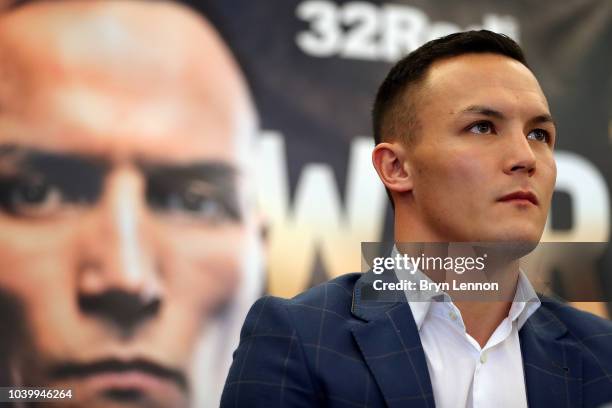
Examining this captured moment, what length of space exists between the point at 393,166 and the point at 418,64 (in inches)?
10.0

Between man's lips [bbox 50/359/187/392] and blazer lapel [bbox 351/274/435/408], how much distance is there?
4.54 ft

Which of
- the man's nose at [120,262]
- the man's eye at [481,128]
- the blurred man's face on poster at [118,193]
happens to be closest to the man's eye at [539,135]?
the man's eye at [481,128]

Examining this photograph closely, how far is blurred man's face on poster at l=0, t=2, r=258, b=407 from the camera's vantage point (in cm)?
271

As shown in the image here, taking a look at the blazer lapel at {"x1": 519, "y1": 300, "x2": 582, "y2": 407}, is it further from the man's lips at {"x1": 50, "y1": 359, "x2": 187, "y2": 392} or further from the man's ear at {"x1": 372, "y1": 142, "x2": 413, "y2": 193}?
the man's lips at {"x1": 50, "y1": 359, "x2": 187, "y2": 392}

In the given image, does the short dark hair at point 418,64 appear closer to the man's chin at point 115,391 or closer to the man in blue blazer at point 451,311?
the man in blue blazer at point 451,311

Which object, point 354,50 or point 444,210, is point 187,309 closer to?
point 354,50

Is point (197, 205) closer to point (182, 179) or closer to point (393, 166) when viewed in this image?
point (182, 179)

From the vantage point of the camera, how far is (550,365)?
5.12 ft

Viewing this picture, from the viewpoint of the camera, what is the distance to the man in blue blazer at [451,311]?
1461 millimetres

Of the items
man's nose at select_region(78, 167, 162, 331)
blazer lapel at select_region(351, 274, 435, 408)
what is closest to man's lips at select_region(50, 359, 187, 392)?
man's nose at select_region(78, 167, 162, 331)

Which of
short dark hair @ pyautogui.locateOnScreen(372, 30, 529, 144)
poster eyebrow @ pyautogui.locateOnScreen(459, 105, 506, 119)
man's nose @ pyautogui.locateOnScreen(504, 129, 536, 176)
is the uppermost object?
short dark hair @ pyautogui.locateOnScreen(372, 30, 529, 144)

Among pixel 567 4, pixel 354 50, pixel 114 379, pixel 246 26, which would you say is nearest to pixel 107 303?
pixel 114 379

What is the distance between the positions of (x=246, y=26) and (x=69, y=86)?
2.56ft

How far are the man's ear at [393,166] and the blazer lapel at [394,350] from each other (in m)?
0.26
